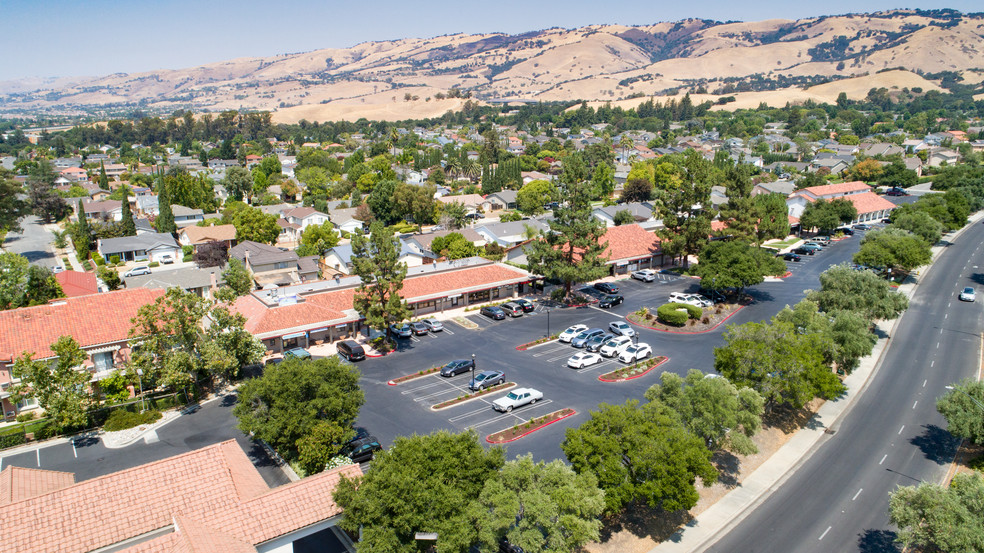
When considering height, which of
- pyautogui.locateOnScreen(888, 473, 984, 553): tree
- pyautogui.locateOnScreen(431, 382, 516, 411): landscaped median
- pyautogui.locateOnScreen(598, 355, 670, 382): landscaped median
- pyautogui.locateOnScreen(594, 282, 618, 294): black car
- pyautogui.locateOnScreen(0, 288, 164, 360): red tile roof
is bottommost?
pyautogui.locateOnScreen(598, 355, 670, 382): landscaped median

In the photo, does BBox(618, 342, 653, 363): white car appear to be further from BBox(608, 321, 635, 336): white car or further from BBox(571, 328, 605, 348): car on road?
BBox(608, 321, 635, 336): white car

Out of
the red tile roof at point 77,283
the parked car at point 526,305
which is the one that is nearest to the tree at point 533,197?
the parked car at point 526,305

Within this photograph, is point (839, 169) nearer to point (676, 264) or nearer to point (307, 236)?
point (676, 264)

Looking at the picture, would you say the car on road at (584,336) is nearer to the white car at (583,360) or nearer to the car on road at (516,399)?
the white car at (583,360)

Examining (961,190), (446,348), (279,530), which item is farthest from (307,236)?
(961,190)

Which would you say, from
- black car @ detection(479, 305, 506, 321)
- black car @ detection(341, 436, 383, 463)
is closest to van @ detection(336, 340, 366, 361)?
black car @ detection(479, 305, 506, 321)
